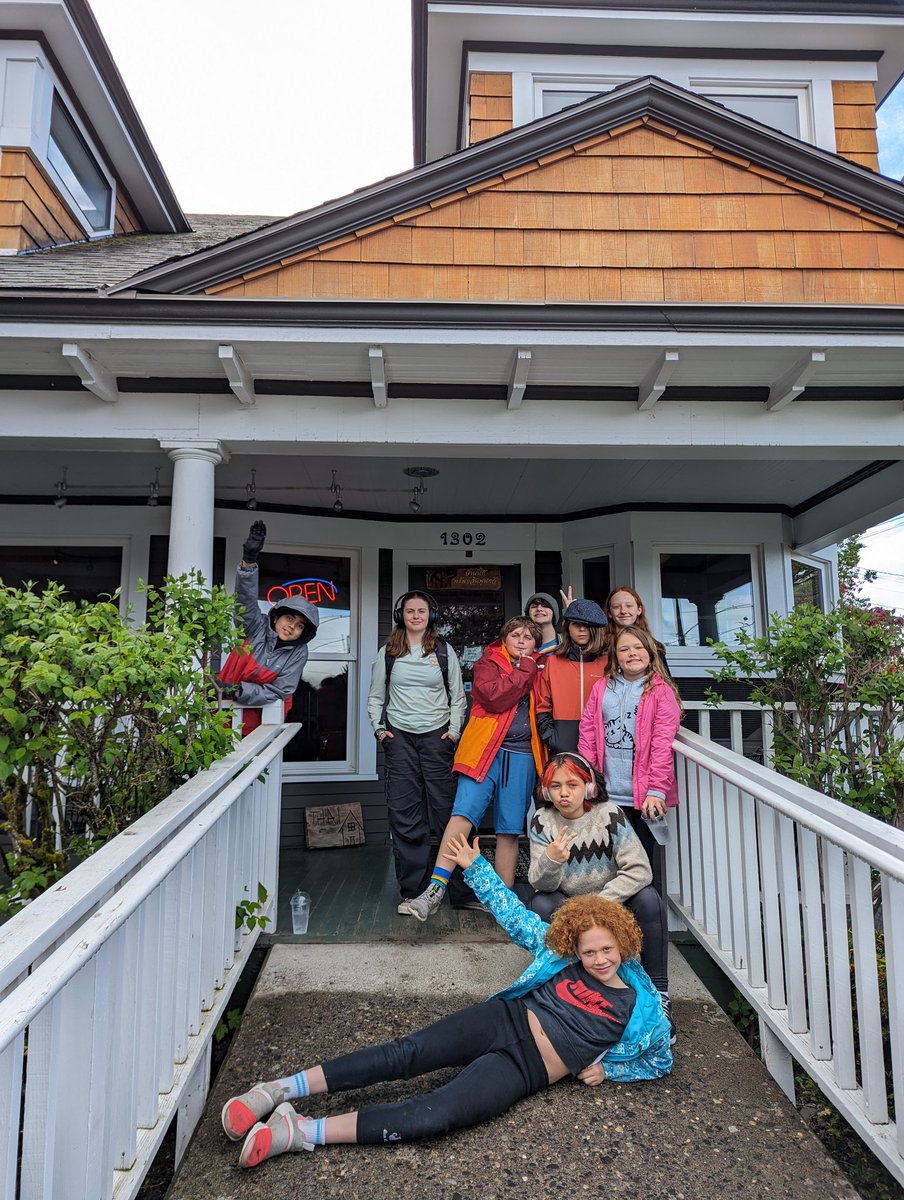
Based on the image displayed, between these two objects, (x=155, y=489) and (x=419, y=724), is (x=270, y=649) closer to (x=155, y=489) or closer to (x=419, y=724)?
(x=419, y=724)

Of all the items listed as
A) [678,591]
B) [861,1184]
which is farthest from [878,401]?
[861,1184]

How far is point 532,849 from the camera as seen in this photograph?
2398mm

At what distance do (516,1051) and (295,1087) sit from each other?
0.59 meters

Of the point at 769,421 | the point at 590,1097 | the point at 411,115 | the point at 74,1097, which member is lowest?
the point at 590,1097

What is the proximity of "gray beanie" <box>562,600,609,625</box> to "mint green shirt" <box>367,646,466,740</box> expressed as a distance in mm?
668

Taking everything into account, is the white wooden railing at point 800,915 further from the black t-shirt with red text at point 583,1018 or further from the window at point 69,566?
the window at point 69,566

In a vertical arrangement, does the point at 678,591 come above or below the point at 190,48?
below

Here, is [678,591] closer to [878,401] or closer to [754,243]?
[878,401]

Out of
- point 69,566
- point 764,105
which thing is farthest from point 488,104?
point 69,566

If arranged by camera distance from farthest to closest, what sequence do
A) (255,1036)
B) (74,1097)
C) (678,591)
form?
(678,591) < (255,1036) < (74,1097)

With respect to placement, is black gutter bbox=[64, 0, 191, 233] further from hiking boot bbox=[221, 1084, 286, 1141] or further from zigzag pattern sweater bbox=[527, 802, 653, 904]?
hiking boot bbox=[221, 1084, 286, 1141]

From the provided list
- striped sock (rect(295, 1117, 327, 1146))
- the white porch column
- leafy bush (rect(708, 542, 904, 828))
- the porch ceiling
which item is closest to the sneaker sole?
striped sock (rect(295, 1117, 327, 1146))

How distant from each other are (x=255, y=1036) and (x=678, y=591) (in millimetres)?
4132

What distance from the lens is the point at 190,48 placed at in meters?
14.7
